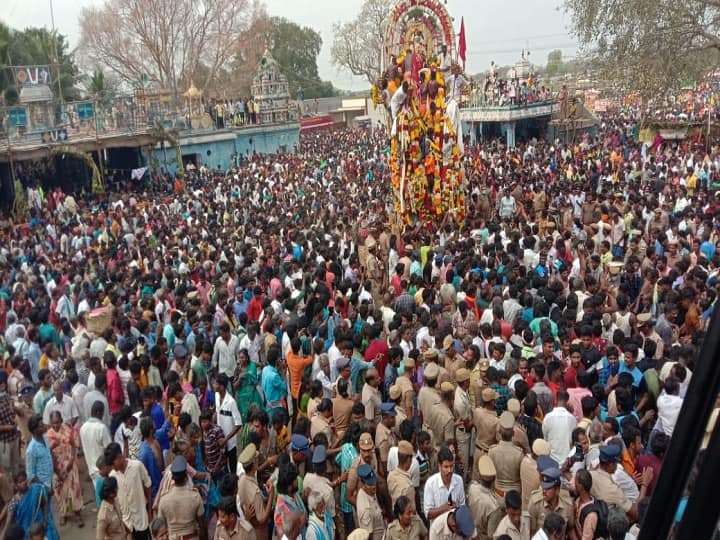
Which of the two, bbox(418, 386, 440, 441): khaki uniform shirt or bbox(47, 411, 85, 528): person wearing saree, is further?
bbox(47, 411, 85, 528): person wearing saree

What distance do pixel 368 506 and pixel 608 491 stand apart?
144 cm

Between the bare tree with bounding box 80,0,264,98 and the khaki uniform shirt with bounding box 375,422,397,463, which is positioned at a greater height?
the bare tree with bounding box 80,0,264,98

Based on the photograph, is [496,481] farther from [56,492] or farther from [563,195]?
[563,195]

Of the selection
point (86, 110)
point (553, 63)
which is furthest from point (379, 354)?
point (553, 63)

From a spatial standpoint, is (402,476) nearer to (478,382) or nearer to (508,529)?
(508,529)

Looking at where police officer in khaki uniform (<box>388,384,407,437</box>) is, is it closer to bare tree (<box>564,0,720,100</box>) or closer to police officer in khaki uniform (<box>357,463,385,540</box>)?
police officer in khaki uniform (<box>357,463,385,540</box>)

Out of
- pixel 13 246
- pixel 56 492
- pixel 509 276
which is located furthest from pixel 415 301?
pixel 13 246

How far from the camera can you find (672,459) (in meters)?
0.90

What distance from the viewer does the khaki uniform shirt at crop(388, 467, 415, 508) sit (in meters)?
4.12

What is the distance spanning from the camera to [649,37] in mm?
16672

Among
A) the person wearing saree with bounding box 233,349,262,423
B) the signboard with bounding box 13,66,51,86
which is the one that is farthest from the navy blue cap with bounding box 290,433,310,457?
the signboard with bounding box 13,66,51,86

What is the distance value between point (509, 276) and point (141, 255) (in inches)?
258

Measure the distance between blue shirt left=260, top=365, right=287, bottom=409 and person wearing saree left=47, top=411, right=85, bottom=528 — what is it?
164 centimetres

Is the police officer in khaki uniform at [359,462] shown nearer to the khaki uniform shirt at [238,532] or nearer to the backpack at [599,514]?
the khaki uniform shirt at [238,532]
